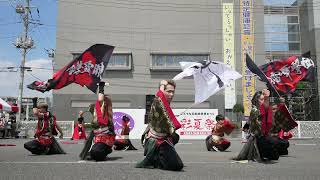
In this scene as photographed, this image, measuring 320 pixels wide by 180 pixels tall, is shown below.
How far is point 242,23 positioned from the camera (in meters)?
38.0

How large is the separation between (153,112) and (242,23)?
1298 inches

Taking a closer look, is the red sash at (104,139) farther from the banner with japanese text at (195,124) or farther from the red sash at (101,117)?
the banner with japanese text at (195,124)

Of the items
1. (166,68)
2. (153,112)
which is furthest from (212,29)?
(153,112)

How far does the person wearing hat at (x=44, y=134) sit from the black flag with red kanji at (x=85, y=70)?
36.3 inches

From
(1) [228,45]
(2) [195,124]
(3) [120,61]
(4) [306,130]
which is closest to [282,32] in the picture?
(1) [228,45]

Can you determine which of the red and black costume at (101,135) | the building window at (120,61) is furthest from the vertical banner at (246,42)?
the red and black costume at (101,135)

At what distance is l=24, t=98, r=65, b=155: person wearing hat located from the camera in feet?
33.3

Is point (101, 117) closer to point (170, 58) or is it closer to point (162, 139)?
point (162, 139)

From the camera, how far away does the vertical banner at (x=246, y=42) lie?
35.3 meters

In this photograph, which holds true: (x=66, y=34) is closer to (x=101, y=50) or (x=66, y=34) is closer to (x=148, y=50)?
(x=148, y=50)

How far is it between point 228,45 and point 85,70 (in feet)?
99.7

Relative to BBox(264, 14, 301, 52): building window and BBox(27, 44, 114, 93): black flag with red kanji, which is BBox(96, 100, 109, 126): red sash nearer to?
BBox(27, 44, 114, 93): black flag with red kanji

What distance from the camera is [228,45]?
38.5 m

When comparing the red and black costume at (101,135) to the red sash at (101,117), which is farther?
the red sash at (101,117)
